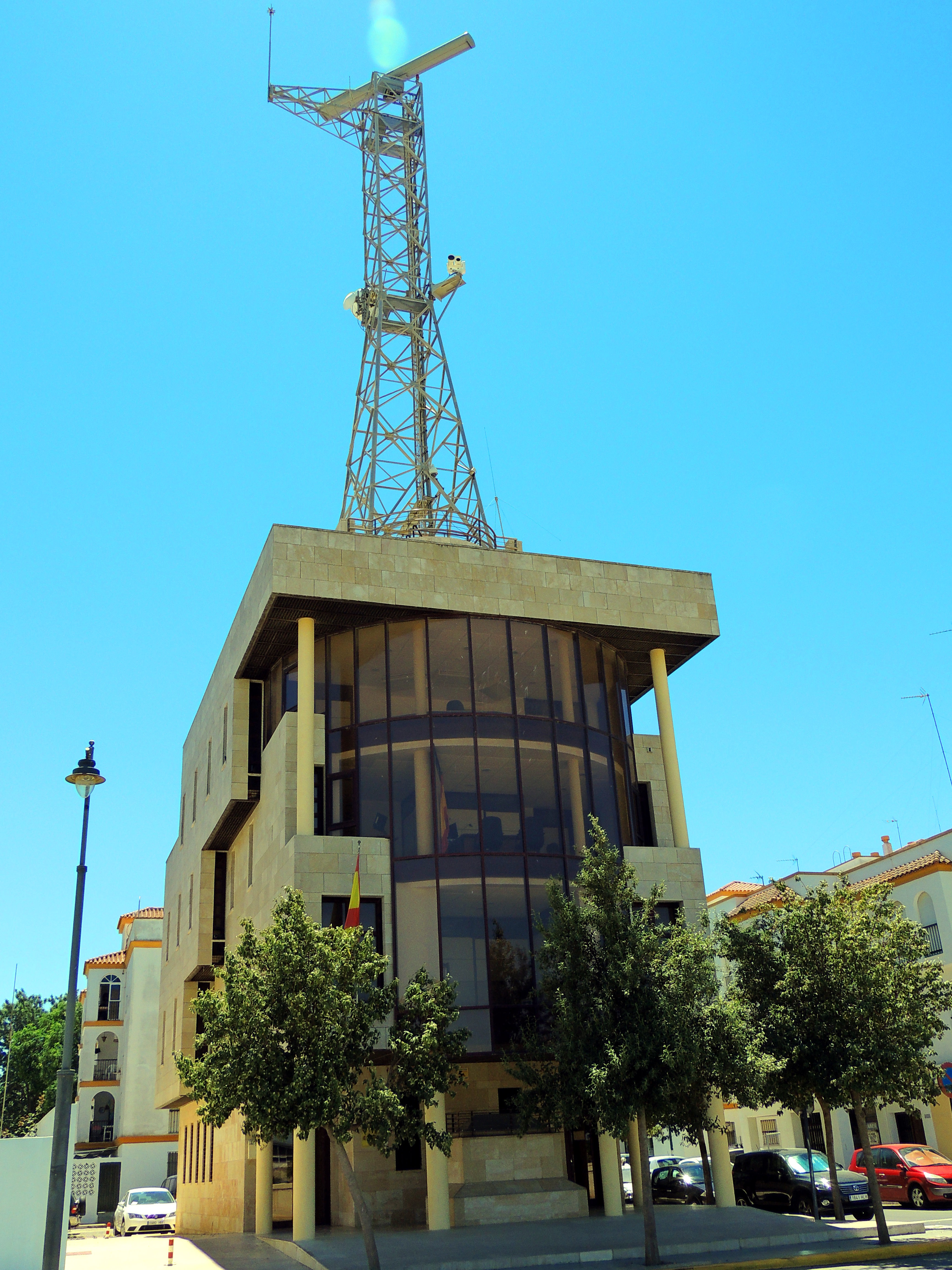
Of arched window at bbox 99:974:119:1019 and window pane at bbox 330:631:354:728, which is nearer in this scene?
window pane at bbox 330:631:354:728

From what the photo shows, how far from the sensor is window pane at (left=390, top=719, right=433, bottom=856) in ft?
87.5

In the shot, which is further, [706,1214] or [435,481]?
[435,481]

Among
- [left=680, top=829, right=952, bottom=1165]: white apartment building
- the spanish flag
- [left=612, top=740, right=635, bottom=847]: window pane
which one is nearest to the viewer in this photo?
the spanish flag

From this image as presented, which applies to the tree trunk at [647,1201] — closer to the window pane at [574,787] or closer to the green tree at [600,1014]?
the green tree at [600,1014]

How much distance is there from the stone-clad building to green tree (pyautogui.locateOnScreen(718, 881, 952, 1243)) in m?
5.52

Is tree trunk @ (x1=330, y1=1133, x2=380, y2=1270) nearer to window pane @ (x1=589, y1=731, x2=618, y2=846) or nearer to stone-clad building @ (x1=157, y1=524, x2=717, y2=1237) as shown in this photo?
stone-clad building @ (x1=157, y1=524, x2=717, y2=1237)

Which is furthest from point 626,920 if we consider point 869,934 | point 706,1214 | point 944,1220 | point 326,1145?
point 326,1145

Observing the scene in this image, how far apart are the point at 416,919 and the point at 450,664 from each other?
21.0 feet

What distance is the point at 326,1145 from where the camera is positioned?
29.9m

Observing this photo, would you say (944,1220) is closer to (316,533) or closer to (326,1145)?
(326,1145)

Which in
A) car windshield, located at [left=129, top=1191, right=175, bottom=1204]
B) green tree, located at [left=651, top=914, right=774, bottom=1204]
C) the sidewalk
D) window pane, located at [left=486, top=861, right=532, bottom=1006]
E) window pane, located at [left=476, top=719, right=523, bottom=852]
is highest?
window pane, located at [left=476, top=719, right=523, bottom=852]

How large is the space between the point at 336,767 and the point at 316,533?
5.98m

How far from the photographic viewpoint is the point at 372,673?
28.6 meters

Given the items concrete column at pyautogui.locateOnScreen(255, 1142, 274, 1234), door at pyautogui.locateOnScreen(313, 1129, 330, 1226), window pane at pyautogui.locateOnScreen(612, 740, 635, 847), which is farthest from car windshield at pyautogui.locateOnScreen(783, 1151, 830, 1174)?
concrete column at pyautogui.locateOnScreen(255, 1142, 274, 1234)
